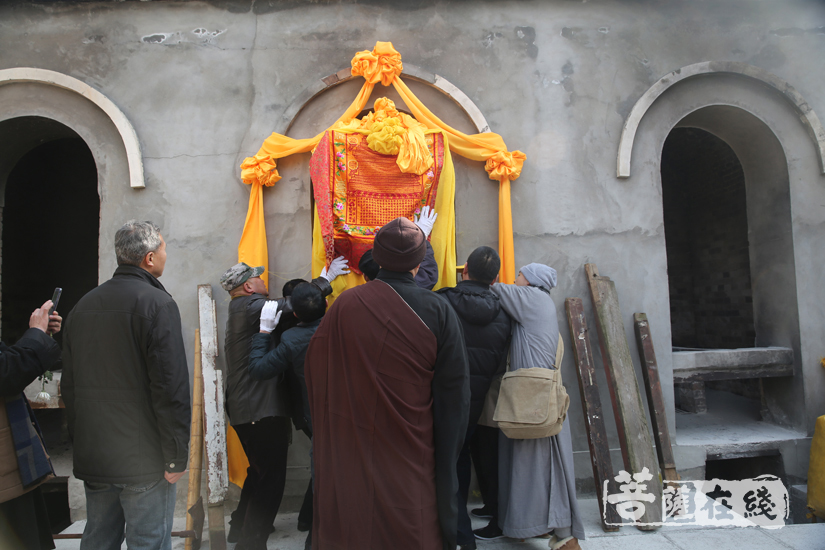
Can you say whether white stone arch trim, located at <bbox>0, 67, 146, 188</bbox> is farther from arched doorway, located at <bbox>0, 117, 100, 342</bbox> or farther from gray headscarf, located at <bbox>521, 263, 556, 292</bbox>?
gray headscarf, located at <bbox>521, 263, 556, 292</bbox>

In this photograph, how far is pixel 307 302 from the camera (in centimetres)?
279

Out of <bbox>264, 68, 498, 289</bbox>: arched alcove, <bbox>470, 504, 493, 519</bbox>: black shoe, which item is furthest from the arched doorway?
<bbox>470, 504, 493, 519</bbox>: black shoe

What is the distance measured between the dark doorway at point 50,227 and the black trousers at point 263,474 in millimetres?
4740

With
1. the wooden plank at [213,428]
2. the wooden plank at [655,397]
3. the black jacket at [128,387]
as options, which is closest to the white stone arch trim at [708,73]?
the wooden plank at [655,397]

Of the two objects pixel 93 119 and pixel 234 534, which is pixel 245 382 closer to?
pixel 234 534

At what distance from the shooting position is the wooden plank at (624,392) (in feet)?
11.1

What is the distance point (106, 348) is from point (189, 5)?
3122 mm

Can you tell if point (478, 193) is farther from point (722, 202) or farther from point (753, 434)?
point (722, 202)

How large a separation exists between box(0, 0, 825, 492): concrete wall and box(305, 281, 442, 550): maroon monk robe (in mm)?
2089

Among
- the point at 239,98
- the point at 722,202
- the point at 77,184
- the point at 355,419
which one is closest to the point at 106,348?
the point at 355,419

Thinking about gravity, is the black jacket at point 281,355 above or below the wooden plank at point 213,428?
above

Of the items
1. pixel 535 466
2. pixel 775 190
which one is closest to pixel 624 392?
pixel 535 466

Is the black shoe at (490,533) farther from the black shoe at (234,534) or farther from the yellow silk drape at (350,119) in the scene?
the yellow silk drape at (350,119)

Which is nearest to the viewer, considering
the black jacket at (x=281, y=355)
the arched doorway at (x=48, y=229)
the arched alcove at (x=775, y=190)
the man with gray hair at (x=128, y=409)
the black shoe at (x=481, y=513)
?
the man with gray hair at (x=128, y=409)
